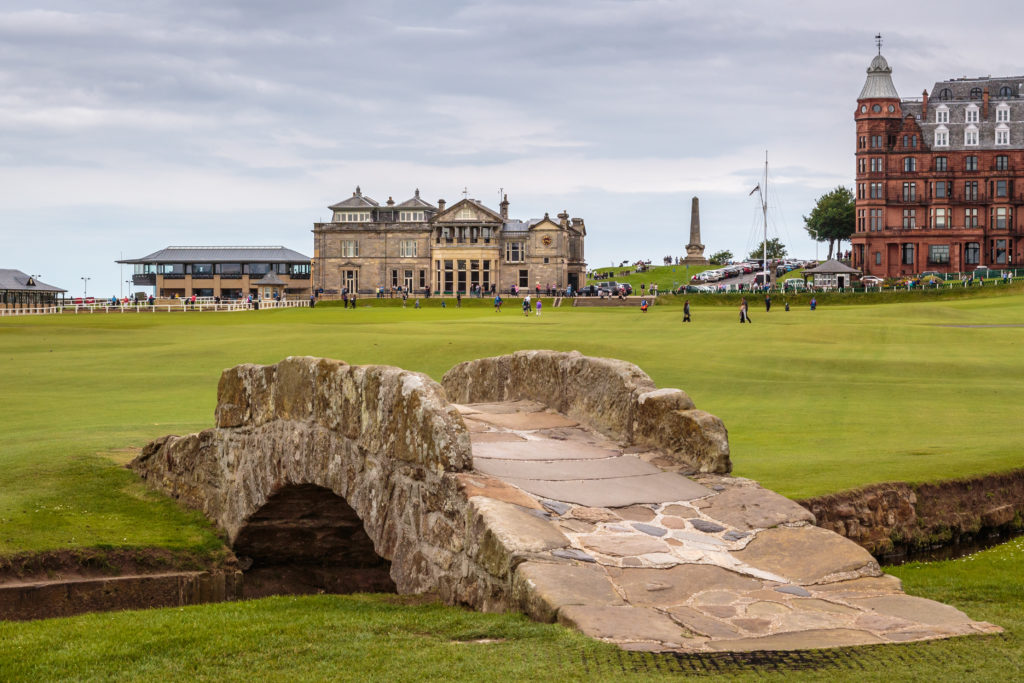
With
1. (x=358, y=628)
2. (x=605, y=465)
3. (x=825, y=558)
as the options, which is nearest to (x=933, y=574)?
(x=825, y=558)

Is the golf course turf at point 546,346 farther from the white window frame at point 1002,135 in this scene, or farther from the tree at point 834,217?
the tree at point 834,217

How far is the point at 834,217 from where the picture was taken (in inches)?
5418

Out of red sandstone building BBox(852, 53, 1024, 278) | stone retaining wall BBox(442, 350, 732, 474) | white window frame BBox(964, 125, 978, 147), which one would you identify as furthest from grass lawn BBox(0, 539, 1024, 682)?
white window frame BBox(964, 125, 978, 147)

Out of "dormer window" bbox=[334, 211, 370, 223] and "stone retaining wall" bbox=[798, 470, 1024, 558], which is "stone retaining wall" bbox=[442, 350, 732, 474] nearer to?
→ "stone retaining wall" bbox=[798, 470, 1024, 558]

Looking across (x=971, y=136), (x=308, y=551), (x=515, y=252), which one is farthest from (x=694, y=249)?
(x=308, y=551)

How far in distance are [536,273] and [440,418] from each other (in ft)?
382

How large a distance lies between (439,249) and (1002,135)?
62921mm

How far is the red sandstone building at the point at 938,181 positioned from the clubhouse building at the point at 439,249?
114 ft

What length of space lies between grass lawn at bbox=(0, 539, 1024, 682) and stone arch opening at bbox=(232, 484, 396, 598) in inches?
204

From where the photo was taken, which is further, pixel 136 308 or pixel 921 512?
pixel 136 308

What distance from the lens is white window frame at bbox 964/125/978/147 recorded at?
11050 cm

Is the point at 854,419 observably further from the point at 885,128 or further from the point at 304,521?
the point at 885,128

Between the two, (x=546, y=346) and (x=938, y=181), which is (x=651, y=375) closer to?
(x=546, y=346)

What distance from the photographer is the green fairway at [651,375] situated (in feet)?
55.1
